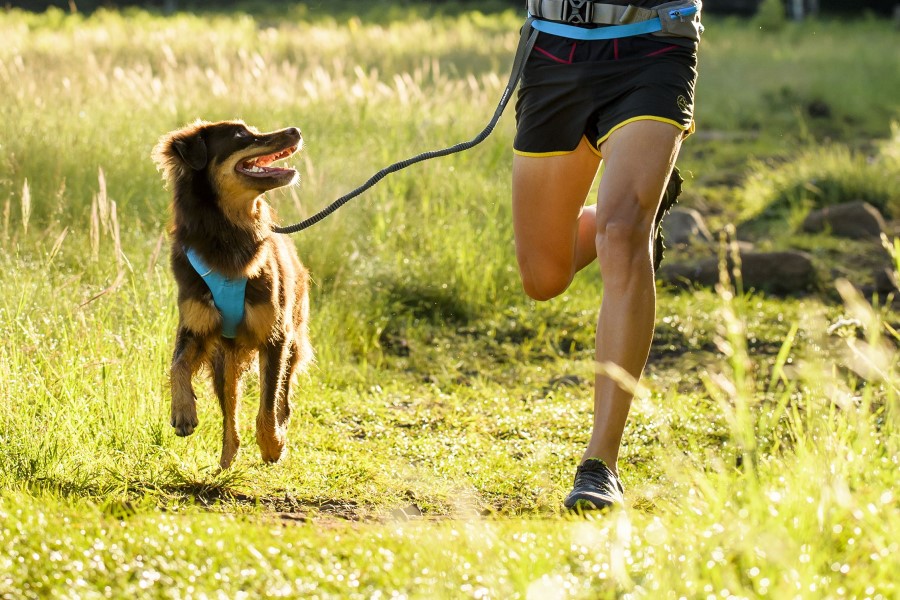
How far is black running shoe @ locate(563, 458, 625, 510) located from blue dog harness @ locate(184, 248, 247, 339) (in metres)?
1.44

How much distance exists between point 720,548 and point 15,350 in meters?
3.04

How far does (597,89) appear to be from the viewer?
14.0 ft

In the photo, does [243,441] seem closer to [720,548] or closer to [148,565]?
[148,565]

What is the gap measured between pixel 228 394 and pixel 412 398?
1595 mm

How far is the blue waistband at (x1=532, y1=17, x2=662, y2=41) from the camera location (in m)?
4.20

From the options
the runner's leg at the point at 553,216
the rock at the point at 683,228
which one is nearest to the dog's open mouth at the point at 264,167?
the runner's leg at the point at 553,216

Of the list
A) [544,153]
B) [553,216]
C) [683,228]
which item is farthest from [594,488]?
[683,228]

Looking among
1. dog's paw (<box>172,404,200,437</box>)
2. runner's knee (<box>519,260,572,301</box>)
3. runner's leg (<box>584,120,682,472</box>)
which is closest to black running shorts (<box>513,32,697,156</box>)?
runner's leg (<box>584,120,682,472</box>)

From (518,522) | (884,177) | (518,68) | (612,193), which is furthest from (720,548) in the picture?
(884,177)

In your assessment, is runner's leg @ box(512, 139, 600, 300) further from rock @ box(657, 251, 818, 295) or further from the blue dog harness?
rock @ box(657, 251, 818, 295)

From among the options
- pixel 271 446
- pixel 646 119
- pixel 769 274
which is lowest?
pixel 769 274

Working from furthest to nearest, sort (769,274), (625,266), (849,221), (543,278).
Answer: (849,221), (769,274), (543,278), (625,266)

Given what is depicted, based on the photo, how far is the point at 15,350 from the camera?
15.7ft

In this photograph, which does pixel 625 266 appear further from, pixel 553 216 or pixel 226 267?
pixel 226 267
